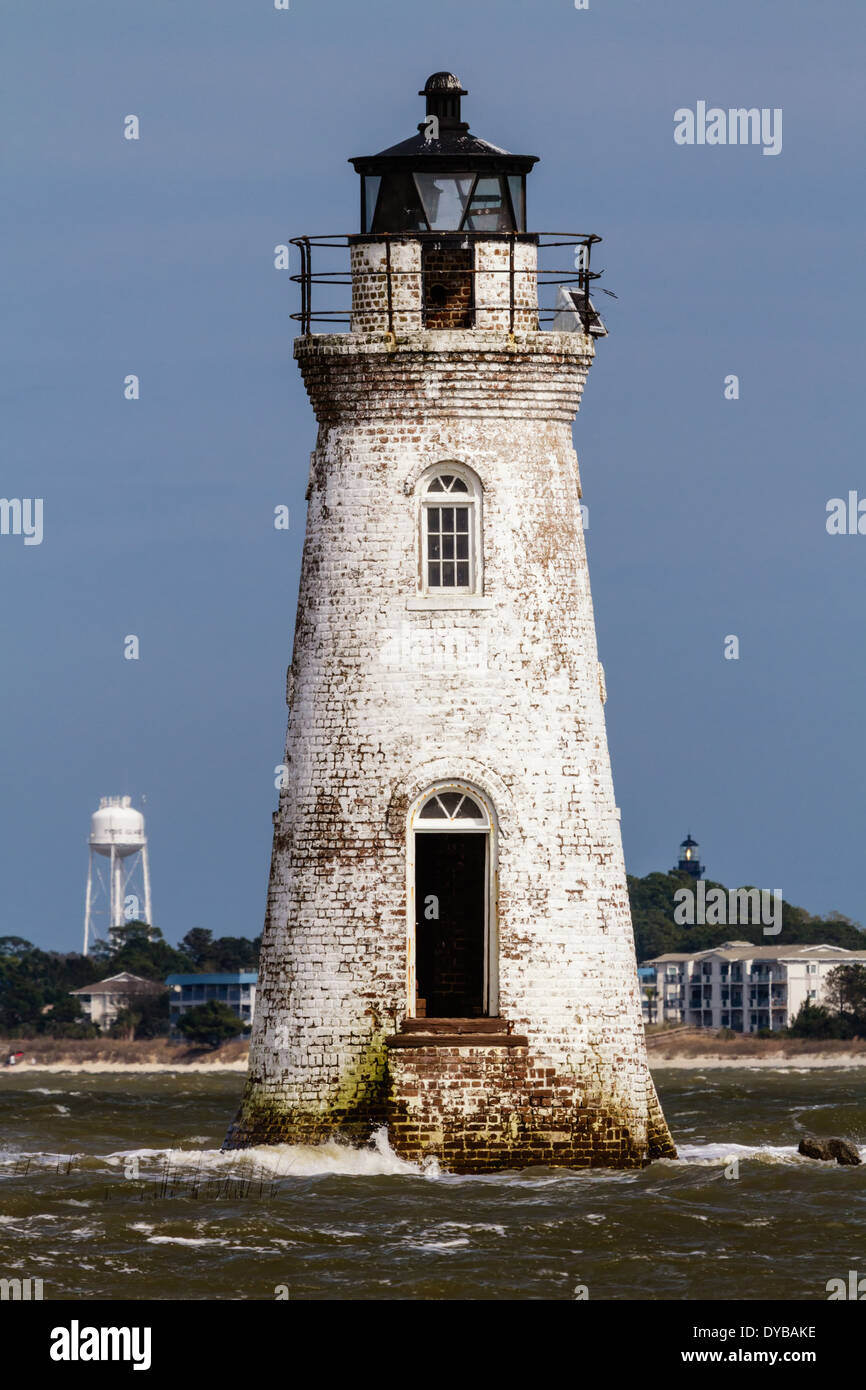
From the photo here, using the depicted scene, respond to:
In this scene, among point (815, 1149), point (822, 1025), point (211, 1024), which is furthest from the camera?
point (211, 1024)

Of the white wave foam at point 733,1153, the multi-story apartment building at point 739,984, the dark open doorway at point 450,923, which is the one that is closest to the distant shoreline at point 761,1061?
the multi-story apartment building at point 739,984

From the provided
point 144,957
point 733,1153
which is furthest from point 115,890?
point 733,1153

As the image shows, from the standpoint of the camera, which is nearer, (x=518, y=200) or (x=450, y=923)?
(x=518, y=200)

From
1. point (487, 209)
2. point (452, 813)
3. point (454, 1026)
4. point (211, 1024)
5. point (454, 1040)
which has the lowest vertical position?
point (454, 1040)

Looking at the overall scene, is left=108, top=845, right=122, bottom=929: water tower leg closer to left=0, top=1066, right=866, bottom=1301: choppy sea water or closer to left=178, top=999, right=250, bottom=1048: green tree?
left=178, top=999, right=250, bottom=1048: green tree

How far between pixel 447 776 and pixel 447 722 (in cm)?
56

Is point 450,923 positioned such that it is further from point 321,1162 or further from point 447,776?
point 321,1162

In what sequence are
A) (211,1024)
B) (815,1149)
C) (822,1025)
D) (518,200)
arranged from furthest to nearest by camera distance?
(211,1024) < (822,1025) < (815,1149) < (518,200)

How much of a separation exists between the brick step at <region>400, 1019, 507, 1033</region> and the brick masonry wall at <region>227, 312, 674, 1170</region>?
0.65 ft

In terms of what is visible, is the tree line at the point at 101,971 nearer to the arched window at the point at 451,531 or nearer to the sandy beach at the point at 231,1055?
the sandy beach at the point at 231,1055

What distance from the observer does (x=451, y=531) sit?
105 feet

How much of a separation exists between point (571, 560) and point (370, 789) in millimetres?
3264

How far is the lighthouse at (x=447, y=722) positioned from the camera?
1231 inches
